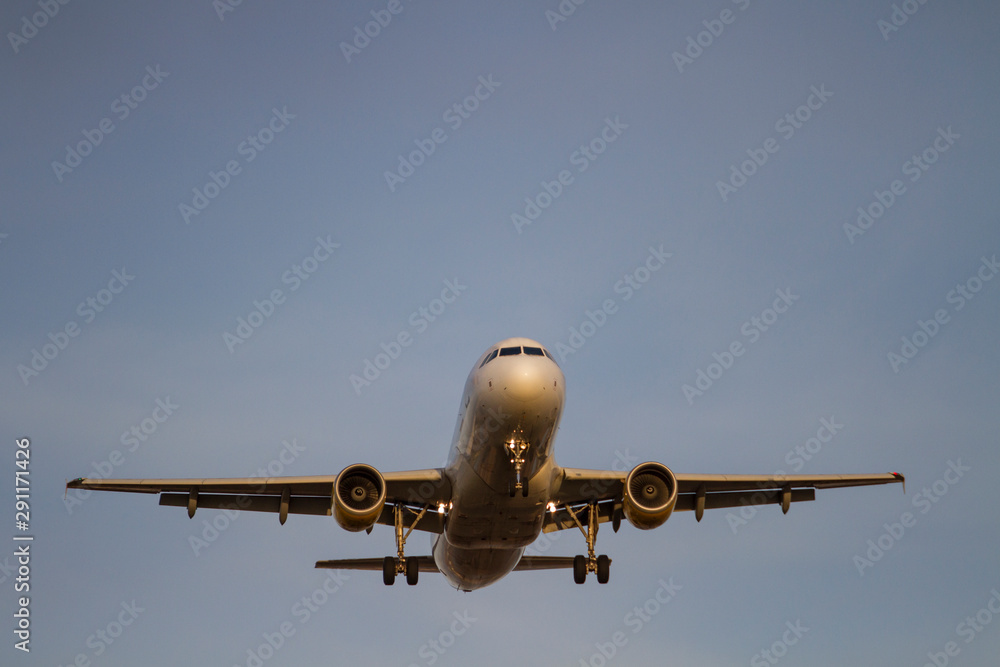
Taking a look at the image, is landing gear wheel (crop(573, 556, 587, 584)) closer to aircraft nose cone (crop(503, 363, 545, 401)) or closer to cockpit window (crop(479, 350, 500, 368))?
cockpit window (crop(479, 350, 500, 368))

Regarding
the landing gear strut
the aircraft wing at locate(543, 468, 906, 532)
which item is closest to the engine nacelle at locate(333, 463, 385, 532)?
the landing gear strut

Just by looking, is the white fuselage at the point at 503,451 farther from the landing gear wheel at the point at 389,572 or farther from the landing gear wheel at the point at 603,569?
the landing gear wheel at the point at 603,569

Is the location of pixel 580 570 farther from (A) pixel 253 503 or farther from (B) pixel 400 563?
(A) pixel 253 503

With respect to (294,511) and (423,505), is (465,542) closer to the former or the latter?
(423,505)

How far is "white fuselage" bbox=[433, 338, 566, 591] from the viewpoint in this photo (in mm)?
25766

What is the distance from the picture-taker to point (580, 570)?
106ft

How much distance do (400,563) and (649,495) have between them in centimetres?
751

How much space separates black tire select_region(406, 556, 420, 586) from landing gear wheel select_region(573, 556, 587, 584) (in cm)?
483

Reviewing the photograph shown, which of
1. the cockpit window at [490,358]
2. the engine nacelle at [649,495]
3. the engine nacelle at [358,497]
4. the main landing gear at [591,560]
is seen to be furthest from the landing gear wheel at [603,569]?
the cockpit window at [490,358]

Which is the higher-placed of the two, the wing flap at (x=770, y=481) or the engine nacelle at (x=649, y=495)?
the wing flap at (x=770, y=481)

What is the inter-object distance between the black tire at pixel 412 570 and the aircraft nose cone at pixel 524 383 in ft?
28.6

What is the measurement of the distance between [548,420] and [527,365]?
4.83 ft

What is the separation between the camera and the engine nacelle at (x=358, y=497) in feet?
93.6

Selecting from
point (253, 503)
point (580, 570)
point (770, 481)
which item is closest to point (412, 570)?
point (580, 570)
